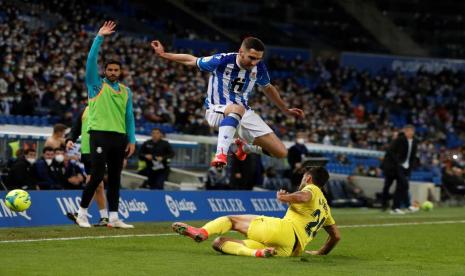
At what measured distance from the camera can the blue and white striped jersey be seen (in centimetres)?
1241

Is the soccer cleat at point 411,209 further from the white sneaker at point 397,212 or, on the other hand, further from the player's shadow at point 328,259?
the player's shadow at point 328,259

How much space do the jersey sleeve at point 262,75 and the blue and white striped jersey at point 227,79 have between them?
0.25ft

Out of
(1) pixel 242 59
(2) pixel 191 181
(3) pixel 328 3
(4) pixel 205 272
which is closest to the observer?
(4) pixel 205 272

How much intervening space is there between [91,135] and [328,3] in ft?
149

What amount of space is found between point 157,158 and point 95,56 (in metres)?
9.20

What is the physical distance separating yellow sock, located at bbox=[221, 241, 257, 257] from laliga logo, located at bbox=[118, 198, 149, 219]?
6394 mm

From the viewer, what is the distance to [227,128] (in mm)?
12117

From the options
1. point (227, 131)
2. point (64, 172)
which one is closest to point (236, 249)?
point (227, 131)

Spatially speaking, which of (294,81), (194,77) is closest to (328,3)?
(294,81)

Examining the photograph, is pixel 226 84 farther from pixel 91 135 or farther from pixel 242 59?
pixel 91 135

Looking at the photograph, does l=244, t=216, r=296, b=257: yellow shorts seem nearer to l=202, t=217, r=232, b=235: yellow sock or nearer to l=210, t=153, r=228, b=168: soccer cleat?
l=202, t=217, r=232, b=235: yellow sock

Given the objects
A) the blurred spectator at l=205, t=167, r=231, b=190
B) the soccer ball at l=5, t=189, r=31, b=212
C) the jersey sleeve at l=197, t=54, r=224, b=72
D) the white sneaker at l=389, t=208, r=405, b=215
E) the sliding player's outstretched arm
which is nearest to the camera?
the jersey sleeve at l=197, t=54, r=224, b=72

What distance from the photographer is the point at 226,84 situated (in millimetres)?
12492

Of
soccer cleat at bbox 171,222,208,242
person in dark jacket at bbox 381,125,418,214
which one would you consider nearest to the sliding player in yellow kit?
soccer cleat at bbox 171,222,208,242
